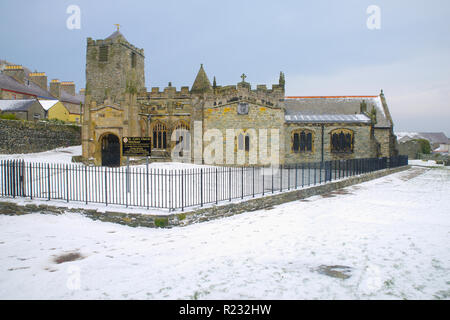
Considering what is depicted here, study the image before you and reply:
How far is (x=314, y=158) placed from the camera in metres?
30.0

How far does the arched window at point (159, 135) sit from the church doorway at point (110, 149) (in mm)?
3571

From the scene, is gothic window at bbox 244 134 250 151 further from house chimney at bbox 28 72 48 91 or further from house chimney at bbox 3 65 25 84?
house chimney at bbox 28 72 48 91

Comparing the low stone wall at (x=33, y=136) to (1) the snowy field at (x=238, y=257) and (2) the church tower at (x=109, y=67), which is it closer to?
(2) the church tower at (x=109, y=67)

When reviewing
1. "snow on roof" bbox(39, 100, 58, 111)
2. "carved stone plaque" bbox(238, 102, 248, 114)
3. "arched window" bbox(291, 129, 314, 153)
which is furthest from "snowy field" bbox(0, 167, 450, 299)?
"snow on roof" bbox(39, 100, 58, 111)

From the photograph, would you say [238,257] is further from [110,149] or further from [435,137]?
[435,137]

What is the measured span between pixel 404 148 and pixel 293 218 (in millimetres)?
54758

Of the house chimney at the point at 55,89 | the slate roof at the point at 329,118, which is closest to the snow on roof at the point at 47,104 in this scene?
the house chimney at the point at 55,89

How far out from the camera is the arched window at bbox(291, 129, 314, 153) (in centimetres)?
3034

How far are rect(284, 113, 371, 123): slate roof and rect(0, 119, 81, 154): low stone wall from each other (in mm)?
24872

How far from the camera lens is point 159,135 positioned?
2967cm

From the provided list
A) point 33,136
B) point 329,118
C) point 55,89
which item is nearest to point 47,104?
point 55,89

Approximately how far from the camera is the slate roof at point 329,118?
3008 centimetres

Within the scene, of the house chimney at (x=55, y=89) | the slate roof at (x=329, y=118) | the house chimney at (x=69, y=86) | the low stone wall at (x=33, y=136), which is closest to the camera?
the low stone wall at (x=33, y=136)
